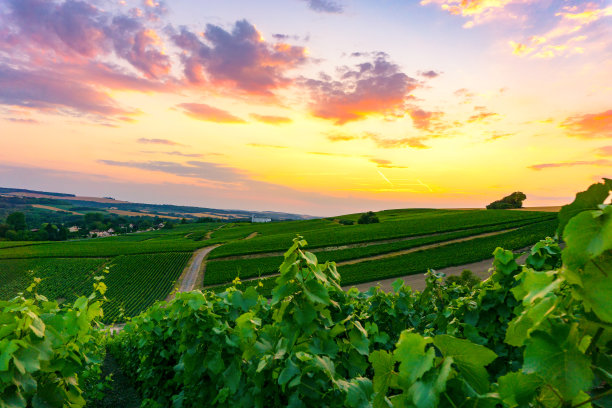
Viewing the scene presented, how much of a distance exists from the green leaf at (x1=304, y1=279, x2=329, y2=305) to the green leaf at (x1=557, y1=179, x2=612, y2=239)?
1875 mm

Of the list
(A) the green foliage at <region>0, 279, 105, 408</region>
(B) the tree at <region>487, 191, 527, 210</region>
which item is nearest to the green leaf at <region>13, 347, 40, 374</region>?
(A) the green foliage at <region>0, 279, 105, 408</region>

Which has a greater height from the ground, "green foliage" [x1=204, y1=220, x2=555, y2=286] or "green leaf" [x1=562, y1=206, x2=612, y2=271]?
"green leaf" [x1=562, y1=206, x2=612, y2=271]

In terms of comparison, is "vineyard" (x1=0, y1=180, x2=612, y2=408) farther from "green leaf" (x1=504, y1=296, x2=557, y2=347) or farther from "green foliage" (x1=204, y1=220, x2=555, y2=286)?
"green foliage" (x1=204, y1=220, x2=555, y2=286)

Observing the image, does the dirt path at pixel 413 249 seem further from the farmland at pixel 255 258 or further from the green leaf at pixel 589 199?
the green leaf at pixel 589 199

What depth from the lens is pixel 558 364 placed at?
3.87ft

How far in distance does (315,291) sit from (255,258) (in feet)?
195

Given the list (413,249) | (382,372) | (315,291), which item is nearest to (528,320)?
(382,372)

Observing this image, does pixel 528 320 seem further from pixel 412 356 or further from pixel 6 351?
pixel 6 351

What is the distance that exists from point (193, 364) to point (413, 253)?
178ft

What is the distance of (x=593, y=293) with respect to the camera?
43.1 inches

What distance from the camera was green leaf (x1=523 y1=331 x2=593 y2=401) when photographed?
3.73 ft

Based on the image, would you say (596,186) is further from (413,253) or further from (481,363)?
(413,253)

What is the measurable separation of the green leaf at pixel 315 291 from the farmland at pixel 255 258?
131ft

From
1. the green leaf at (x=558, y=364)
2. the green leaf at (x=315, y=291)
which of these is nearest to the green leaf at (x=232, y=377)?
the green leaf at (x=315, y=291)
